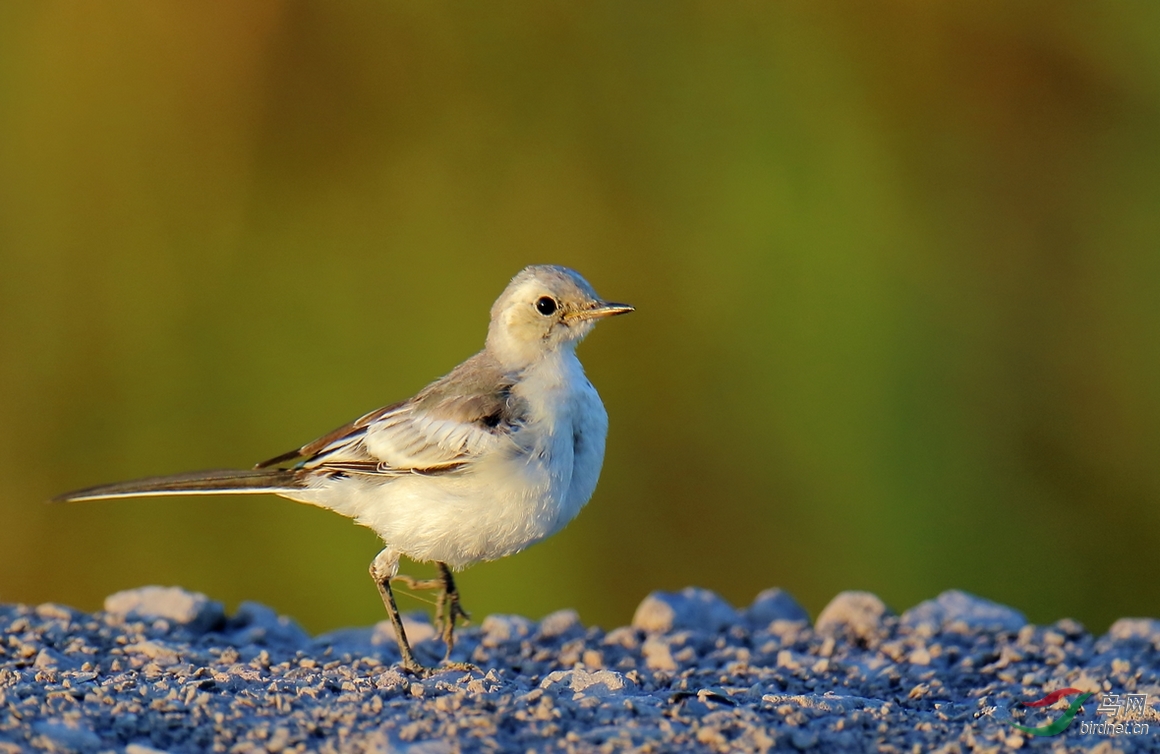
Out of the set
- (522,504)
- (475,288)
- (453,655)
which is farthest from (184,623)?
(475,288)

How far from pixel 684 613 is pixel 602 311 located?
214 cm

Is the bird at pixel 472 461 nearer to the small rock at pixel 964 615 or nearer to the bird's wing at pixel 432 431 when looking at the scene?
the bird's wing at pixel 432 431

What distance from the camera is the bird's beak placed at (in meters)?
6.98

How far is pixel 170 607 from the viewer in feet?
25.2

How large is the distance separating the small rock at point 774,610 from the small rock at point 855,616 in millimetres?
306

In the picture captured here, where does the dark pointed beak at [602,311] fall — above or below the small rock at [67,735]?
above

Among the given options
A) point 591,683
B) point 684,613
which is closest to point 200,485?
point 591,683

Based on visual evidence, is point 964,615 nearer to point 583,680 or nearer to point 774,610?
point 774,610

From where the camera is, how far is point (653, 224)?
11.3m

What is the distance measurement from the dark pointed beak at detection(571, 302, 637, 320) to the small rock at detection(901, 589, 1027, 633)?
2.66 meters

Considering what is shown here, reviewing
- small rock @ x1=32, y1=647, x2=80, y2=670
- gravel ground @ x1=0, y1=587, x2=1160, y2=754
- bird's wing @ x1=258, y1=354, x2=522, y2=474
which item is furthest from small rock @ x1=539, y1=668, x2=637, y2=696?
small rock @ x1=32, y1=647, x2=80, y2=670

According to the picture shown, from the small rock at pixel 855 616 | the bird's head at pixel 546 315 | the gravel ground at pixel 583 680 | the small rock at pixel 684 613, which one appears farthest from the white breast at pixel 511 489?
the small rock at pixel 855 616

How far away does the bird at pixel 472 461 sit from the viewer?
6.49m

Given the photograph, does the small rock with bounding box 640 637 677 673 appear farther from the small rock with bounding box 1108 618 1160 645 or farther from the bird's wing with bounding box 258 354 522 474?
the small rock with bounding box 1108 618 1160 645
